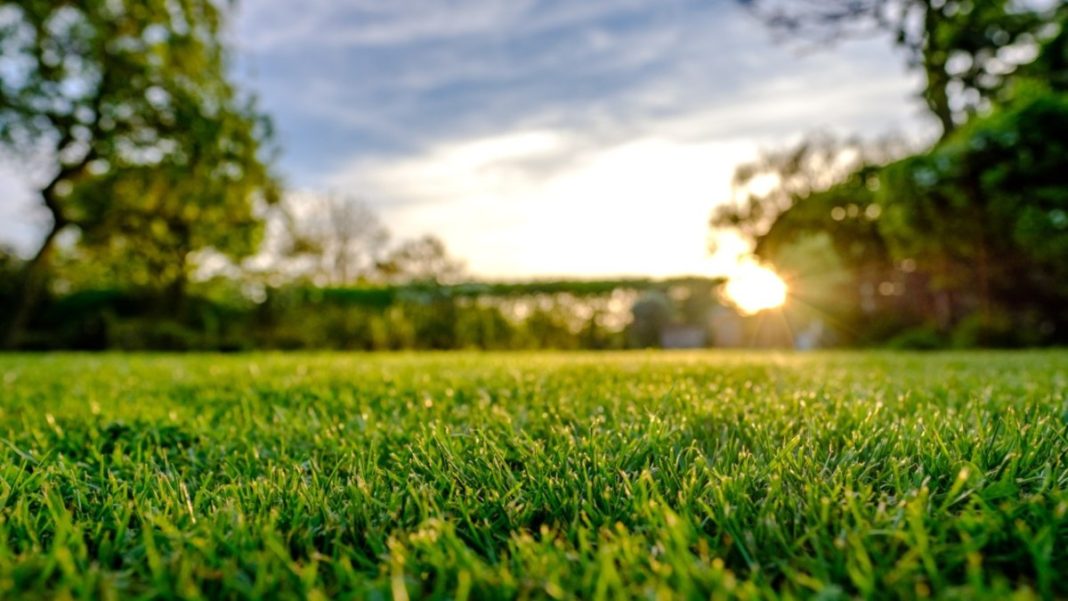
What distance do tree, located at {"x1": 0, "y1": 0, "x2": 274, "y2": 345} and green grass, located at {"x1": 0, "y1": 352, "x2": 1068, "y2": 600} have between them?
1247cm

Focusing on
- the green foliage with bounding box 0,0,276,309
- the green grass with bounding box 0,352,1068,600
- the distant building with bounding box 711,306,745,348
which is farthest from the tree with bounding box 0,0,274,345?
the green grass with bounding box 0,352,1068,600

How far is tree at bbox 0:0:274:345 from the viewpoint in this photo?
41.6 ft

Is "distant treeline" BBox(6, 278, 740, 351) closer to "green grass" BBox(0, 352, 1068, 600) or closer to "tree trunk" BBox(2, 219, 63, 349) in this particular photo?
"tree trunk" BBox(2, 219, 63, 349)

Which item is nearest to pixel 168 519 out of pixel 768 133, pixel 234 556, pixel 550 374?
pixel 234 556

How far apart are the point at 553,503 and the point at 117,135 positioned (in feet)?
49.3

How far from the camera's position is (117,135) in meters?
13.0

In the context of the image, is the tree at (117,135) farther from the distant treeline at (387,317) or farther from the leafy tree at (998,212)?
the leafy tree at (998,212)

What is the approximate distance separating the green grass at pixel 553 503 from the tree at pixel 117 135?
1247 cm

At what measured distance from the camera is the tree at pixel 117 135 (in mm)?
12688

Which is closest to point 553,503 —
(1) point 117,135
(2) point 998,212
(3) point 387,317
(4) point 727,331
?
(2) point 998,212

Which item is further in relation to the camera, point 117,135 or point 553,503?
point 117,135

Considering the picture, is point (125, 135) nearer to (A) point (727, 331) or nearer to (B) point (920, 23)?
(A) point (727, 331)

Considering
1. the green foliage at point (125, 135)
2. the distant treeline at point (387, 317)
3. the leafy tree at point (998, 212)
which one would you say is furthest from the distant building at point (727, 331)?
the green foliage at point (125, 135)

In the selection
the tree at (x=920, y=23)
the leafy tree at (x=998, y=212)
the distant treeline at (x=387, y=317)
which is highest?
the tree at (x=920, y=23)
